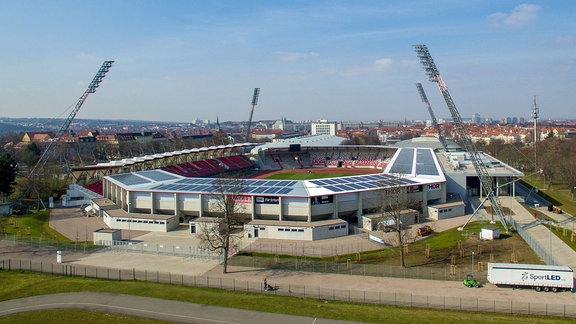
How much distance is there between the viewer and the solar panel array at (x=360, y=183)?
57.0 meters

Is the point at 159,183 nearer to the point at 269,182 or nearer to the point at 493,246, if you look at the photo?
the point at 269,182

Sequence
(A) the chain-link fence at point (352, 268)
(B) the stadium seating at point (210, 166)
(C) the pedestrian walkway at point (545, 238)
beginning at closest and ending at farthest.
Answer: (A) the chain-link fence at point (352, 268) → (C) the pedestrian walkway at point (545, 238) → (B) the stadium seating at point (210, 166)

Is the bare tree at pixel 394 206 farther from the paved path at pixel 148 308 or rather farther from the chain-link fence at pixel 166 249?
the paved path at pixel 148 308

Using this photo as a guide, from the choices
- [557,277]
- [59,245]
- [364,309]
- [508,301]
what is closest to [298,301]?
[364,309]

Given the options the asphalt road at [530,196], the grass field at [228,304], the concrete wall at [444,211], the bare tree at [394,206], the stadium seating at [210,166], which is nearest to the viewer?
the grass field at [228,304]

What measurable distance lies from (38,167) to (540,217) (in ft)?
277

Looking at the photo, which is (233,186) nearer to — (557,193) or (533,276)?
(533,276)

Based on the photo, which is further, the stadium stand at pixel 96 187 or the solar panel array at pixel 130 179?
the stadium stand at pixel 96 187

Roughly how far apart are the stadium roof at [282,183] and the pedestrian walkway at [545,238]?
1121 cm

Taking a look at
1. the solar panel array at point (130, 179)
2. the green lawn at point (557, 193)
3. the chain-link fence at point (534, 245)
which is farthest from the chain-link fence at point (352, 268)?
the green lawn at point (557, 193)

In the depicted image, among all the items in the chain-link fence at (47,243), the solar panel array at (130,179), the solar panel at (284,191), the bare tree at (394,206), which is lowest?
the chain-link fence at (47,243)

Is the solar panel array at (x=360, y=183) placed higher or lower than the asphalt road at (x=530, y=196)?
higher

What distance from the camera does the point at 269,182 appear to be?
62.6 meters

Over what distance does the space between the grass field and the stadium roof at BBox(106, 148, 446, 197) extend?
55.6 feet
